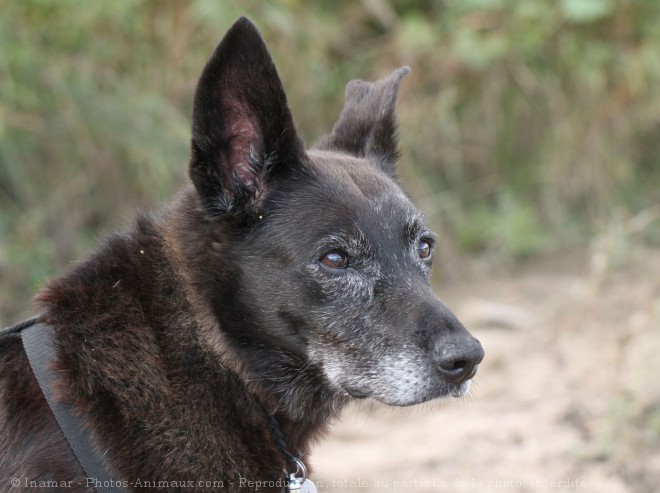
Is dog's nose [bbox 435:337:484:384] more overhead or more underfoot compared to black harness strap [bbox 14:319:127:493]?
more underfoot

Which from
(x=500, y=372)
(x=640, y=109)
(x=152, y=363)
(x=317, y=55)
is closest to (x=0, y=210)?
(x=317, y=55)

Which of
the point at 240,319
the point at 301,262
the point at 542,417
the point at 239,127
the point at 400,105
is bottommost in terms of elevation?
the point at 542,417

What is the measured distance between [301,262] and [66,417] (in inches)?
35.7

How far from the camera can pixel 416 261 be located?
3070 mm

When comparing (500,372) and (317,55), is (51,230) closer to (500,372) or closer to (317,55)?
(317,55)

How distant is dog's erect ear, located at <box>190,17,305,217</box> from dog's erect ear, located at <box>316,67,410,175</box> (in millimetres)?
661

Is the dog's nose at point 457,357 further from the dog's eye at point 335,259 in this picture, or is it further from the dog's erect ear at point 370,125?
the dog's erect ear at point 370,125

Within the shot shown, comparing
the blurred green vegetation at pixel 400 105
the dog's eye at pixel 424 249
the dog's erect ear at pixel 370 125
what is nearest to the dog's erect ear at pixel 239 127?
the dog's eye at pixel 424 249

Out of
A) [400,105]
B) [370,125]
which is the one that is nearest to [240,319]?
[370,125]

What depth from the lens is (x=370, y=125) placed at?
144 inches

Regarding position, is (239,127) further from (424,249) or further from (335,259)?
(424,249)

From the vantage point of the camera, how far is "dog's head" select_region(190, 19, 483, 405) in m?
2.79

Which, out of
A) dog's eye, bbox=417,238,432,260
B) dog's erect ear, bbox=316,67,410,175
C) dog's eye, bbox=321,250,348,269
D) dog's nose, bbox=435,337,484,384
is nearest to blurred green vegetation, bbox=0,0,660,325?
dog's erect ear, bbox=316,67,410,175

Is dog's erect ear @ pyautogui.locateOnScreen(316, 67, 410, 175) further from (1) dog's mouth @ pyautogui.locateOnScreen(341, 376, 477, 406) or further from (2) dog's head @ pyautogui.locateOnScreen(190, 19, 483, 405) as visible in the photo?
(1) dog's mouth @ pyautogui.locateOnScreen(341, 376, 477, 406)
